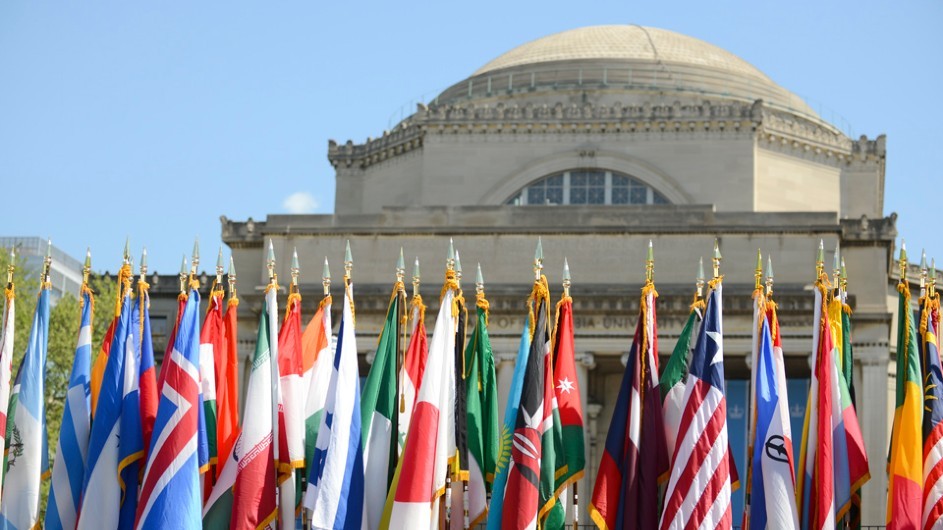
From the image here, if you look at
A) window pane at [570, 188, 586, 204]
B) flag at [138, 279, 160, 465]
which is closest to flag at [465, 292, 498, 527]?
flag at [138, 279, 160, 465]

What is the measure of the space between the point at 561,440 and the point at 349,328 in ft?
16.2

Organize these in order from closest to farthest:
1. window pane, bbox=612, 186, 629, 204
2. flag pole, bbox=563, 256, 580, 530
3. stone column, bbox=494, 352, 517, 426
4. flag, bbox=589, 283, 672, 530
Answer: flag, bbox=589, 283, 672, 530, flag pole, bbox=563, 256, 580, 530, stone column, bbox=494, 352, 517, 426, window pane, bbox=612, 186, 629, 204

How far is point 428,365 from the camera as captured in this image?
36.4 meters

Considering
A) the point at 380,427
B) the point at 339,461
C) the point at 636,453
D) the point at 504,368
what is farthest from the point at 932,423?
the point at 504,368

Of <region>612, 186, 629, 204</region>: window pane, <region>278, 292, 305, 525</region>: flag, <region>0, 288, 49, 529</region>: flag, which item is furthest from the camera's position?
<region>612, 186, 629, 204</region>: window pane

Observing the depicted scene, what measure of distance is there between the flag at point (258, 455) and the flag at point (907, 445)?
11479mm

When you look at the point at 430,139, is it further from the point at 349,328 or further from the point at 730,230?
the point at 349,328

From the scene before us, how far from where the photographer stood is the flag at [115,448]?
120 ft

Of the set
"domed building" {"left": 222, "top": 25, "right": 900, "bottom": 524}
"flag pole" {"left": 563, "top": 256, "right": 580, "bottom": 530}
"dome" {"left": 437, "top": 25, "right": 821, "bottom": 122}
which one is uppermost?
"dome" {"left": 437, "top": 25, "right": 821, "bottom": 122}

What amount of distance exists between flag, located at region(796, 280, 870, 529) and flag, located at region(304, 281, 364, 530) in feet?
27.0

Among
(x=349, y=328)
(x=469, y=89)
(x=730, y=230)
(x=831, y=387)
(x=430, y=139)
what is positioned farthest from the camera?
(x=469, y=89)

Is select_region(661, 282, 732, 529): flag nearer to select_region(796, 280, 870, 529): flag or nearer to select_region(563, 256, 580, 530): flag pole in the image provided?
select_region(796, 280, 870, 529): flag

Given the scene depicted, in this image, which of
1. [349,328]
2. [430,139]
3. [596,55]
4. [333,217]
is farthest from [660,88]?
[349,328]

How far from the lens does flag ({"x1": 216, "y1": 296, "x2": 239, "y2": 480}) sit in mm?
38062
